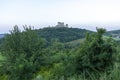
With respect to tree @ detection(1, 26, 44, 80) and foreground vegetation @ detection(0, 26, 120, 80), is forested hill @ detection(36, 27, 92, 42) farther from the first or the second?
foreground vegetation @ detection(0, 26, 120, 80)

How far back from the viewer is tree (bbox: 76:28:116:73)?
2208 cm

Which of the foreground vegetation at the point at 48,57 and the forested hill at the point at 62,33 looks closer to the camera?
the foreground vegetation at the point at 48,57

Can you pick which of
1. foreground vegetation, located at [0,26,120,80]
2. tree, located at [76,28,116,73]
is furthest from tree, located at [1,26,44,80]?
tree, located at [76,28,116,73]

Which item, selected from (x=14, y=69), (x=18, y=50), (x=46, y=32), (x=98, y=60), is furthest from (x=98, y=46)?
(x=46, y=32)

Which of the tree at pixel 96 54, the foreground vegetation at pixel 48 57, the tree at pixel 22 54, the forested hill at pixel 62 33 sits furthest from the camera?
the forested hill at pixel 62 33

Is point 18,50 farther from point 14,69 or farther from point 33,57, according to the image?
point 14,69

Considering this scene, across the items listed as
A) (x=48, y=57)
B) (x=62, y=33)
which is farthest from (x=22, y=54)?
(x=62, y=33)

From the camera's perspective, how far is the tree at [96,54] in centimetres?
2208

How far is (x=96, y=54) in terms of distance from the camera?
22531 millimetres

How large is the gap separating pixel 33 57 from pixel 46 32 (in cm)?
5802

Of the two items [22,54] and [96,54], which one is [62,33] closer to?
[22,54]

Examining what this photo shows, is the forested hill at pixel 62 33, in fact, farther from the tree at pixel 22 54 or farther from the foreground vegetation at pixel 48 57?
the foreground vegetation at pixel 48 57

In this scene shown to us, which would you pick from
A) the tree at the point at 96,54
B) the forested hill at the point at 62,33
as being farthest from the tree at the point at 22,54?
the forested hill at the point at 62,33

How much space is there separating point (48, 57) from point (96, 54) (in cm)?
1080
